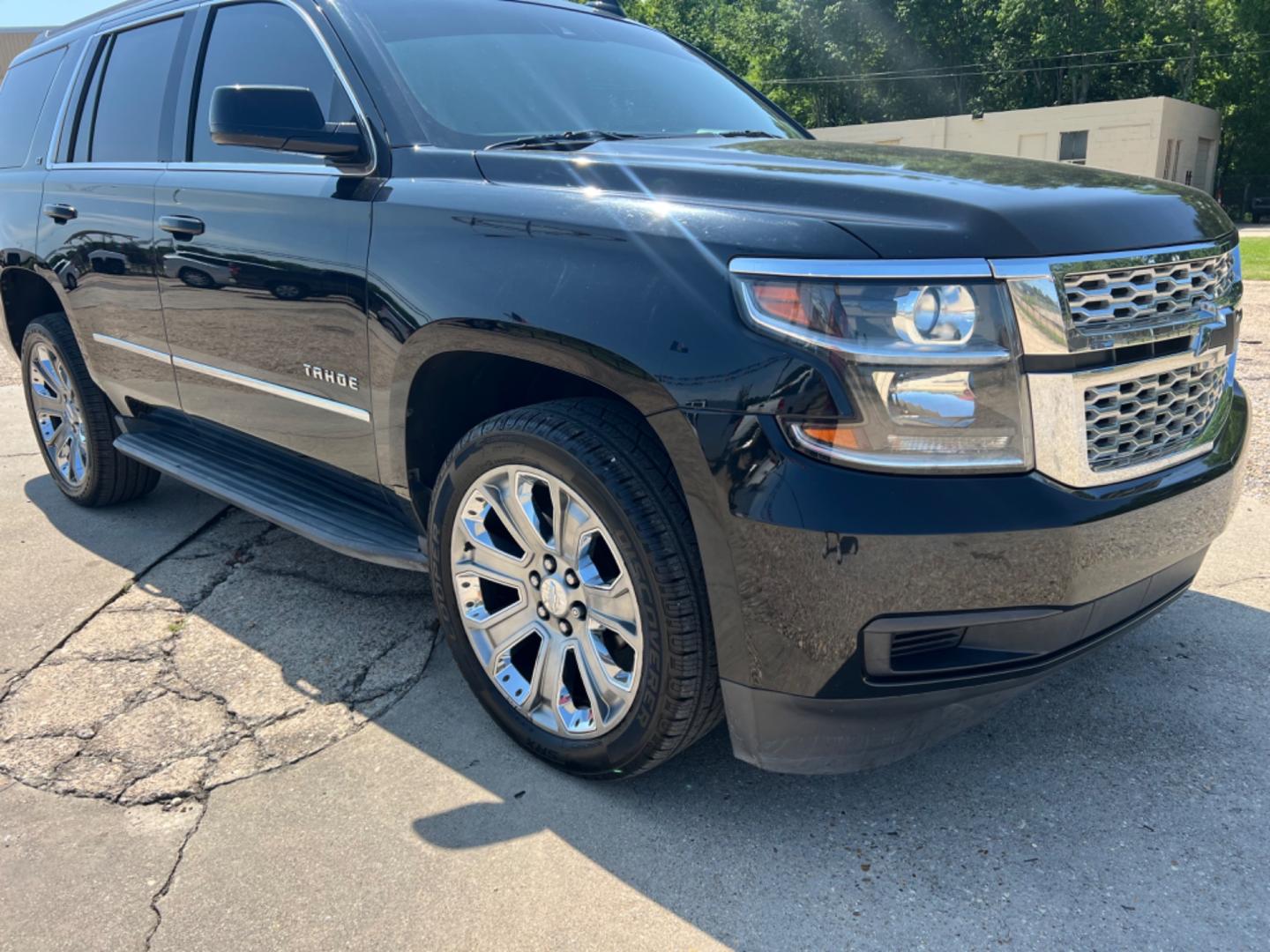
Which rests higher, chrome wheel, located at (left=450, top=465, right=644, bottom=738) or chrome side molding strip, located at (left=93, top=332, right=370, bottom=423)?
chrome side molding strip, located at (left=93, top=332, right=370, bottom=423)

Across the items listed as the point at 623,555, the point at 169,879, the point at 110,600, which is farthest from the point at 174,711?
the point at 623,555

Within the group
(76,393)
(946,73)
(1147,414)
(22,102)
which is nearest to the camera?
(1147,414)

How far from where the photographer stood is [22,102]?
4.87m

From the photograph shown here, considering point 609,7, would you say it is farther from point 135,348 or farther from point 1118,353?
point 1118,353

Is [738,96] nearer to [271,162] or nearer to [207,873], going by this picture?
[271,162]

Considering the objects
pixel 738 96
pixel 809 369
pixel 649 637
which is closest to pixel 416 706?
pixel 649 637

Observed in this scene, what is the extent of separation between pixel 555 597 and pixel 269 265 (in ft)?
4.41

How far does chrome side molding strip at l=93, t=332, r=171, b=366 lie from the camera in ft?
12.0

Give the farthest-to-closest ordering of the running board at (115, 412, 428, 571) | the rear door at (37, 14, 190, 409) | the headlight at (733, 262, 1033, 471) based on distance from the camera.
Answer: the rear door at (37, 14, 190, 409), the running board at (115, 412, 428, 571), the headlight at (733, 262, 1033, 471)

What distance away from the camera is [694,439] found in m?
1.99

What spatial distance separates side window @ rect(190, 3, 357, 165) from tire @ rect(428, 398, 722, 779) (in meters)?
1.13

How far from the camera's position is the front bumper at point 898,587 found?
73.2 inches

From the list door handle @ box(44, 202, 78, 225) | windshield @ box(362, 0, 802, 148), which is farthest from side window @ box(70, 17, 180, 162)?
windshield @ box(362, 0, 802, 148)

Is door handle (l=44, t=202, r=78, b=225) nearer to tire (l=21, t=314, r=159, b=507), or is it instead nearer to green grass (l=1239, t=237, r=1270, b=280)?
tire (l=21, t=314, r=159, b=507)
